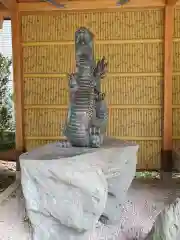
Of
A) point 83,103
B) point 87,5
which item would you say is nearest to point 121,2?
point 87,5

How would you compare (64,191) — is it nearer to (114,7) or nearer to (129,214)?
(129,214)

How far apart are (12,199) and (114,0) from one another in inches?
116

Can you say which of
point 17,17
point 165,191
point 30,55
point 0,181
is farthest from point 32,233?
point 17,17

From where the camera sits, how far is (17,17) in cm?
546

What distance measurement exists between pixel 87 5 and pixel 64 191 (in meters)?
3.14

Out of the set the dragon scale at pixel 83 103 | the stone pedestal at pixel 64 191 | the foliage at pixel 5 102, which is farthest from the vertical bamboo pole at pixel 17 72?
the stone pedestal at pixel 64 191

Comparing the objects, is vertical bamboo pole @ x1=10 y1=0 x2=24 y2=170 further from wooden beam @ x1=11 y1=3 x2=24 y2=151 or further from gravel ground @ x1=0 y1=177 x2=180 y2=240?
gravel ground @ x1=0 y1=177 x2=180 y2=240

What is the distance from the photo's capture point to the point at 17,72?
5.51 metres

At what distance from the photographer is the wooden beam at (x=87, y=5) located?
5273mm

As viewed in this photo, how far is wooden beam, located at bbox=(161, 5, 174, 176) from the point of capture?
5.20 metres

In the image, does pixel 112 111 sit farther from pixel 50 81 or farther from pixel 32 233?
pixel 32 233

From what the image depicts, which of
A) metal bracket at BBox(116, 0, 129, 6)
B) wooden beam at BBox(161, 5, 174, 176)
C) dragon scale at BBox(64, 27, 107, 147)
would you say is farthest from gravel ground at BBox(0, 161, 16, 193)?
metal bracket at BBox(116, 0, 129, 6)

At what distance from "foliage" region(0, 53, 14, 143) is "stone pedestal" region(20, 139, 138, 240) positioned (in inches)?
181

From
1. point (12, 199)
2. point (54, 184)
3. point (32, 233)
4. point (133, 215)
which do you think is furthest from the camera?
point (12, 199)
